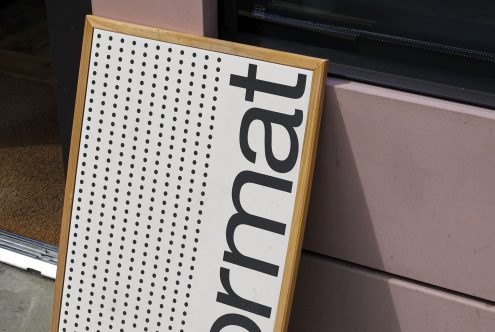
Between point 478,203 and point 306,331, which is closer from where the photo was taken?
point 478,203

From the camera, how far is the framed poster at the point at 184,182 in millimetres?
2146

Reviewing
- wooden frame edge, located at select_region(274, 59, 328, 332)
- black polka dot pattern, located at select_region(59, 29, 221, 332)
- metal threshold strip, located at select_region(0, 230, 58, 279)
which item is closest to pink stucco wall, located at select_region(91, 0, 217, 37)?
black polka dot pattern, located at select_region(59, 29, 221, 332)

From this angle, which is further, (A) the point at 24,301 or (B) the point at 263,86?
(A) the point at 24,301

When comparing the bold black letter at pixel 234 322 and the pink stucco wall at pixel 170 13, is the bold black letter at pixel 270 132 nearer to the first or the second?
the pink stucco wall at pixel 170 13

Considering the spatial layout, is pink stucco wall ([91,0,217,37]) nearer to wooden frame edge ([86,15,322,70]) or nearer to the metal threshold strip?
wooden frame edge ([86,15,322,70])

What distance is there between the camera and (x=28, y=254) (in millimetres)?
3301

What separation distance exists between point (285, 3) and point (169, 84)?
0.44m

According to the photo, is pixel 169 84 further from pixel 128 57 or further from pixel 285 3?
pixel 285 3

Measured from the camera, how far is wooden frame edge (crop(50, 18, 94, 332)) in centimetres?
234

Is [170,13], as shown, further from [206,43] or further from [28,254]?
[28,254]

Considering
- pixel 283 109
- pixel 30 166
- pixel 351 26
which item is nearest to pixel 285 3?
pixel 351 26

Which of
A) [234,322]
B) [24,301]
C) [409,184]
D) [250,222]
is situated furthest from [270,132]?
[24,301]

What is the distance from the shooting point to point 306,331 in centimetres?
258

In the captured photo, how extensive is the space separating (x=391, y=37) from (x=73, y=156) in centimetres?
102
